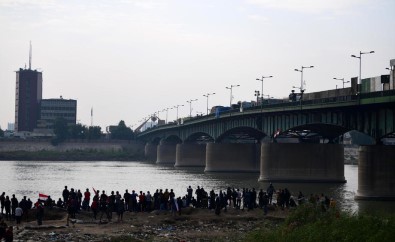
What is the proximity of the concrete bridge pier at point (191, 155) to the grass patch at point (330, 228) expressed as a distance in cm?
11981

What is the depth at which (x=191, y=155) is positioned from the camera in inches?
6191

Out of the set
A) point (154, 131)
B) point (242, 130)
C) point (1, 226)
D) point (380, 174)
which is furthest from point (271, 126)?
point (154, 131)

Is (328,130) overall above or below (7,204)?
above

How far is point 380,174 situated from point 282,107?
2946 cm

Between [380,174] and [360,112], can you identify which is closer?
[380,174]

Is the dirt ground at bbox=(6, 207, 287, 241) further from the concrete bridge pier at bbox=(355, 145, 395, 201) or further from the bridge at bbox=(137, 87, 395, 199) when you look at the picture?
the bridge at bbox=(137, 87, 395, 199)

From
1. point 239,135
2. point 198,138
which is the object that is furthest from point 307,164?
point 198,138

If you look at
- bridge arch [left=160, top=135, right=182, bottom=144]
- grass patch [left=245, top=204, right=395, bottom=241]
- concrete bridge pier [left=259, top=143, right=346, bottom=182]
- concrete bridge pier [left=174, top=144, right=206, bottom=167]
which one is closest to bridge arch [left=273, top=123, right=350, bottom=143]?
concrete bridge pier [left=259, top=143, right=346, bottom=182]

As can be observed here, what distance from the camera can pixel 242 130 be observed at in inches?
4855

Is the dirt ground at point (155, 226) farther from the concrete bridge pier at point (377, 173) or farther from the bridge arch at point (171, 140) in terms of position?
the bridge arch at point (171, 140)

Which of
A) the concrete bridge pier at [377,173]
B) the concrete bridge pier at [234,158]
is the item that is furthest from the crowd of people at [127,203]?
the concrete bridge pier at [234,158]

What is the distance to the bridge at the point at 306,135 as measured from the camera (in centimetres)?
6650

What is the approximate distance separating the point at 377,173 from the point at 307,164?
93.6 feet

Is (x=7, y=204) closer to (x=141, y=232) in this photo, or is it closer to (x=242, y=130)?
(x=141, y=232)
